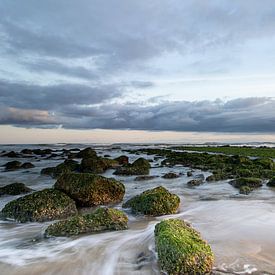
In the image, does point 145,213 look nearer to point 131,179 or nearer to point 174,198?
point 174,198

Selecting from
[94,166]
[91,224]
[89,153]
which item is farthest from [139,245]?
[89,153]

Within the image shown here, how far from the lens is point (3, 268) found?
4633 millimetres

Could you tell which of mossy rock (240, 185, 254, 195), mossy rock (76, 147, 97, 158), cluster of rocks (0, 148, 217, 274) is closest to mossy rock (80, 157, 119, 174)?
mossy rock (76, 147, 97, 158)

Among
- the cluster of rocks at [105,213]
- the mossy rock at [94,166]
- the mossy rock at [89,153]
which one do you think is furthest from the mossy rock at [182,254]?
the mossy rock at [89,153]

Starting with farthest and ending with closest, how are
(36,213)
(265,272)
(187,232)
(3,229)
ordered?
(36,213) → (3,229) → (187,232) → (265,272)

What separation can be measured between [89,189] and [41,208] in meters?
1.60

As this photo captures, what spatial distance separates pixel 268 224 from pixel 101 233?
317 centimetres

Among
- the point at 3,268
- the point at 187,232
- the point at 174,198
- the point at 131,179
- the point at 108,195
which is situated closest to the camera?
the point at 3,268

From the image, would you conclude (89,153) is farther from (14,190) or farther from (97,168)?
(14,190)

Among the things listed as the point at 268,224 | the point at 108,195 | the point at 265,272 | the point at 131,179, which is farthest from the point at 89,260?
the point at 131,179

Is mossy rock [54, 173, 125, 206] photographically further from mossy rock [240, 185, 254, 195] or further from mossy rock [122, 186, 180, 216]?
mossy rock [240, 185, 254, 195]

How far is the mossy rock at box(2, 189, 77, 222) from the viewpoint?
757cm

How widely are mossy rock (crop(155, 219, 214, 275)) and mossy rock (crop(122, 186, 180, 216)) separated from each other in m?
2.93

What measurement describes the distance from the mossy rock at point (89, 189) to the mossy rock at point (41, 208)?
60 cm
